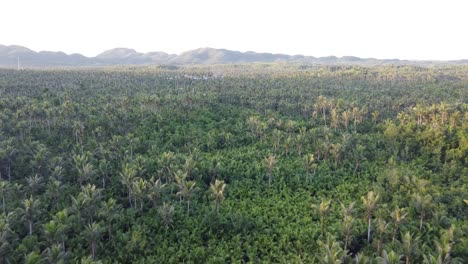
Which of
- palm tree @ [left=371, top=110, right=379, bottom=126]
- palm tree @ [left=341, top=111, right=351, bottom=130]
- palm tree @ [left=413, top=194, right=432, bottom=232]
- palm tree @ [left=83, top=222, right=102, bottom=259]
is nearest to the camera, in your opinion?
palm tree @ [left=83, top=222, right=102, bottom=259]

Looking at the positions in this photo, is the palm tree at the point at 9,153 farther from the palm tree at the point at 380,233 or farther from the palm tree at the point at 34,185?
the palm tree at the point at 380,233

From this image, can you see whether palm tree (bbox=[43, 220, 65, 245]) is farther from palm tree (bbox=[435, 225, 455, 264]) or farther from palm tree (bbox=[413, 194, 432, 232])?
palm tree (bbox=[413, 194, 432, 232])

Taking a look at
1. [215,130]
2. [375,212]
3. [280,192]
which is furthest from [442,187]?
[215,130]

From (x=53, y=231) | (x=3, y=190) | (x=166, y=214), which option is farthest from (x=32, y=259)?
(x=3, y=190)

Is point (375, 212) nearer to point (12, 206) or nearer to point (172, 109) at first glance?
point (12, 206)

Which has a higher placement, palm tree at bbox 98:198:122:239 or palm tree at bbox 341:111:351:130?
palm tree at bbox 341:111:351:130

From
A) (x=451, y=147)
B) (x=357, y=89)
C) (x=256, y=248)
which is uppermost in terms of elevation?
(x=357, y=89)

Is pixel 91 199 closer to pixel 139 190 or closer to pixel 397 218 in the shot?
pixel 139 190

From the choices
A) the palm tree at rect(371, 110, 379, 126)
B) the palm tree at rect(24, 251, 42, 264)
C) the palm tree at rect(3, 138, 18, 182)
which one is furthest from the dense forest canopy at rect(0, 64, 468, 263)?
the palm tree at rect(371, 110, 379, 126)
